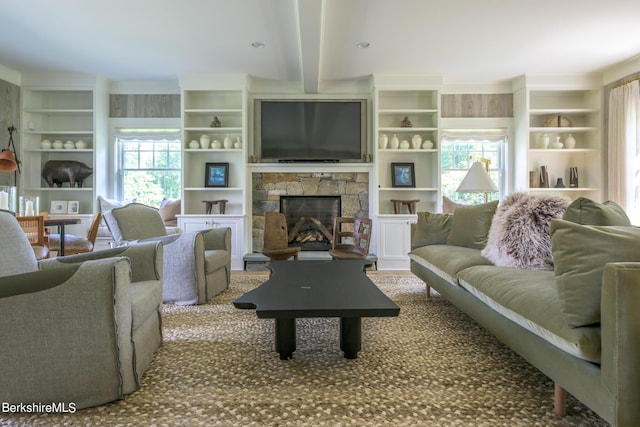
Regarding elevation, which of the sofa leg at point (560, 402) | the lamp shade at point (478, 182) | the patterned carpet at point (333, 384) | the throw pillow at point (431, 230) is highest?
the lamp shade at point (478, 182)

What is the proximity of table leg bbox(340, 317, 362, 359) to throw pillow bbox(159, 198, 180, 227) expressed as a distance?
3904mm

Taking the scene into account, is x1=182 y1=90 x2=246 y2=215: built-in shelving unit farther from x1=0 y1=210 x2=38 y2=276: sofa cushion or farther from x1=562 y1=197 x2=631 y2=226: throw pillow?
x1=562 y1=197 x2=631 y2=226: throw pillow

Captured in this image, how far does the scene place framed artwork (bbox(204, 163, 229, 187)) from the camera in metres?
5.29

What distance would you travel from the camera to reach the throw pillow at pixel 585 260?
1.19m

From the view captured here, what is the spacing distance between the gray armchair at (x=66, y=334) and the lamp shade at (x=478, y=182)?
331 cm

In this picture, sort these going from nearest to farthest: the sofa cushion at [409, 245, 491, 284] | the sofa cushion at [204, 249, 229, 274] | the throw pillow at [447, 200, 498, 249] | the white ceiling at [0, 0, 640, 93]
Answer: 1. the sofa cushion at [409, 245, 491, 284]
2. the throw pillow at [447, 200, 498, 249]
3. the sofa cushion at [204, 249, 229, 274]
4. the white ceiling at [0, 0, 640, 93]

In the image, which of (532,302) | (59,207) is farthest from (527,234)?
(59,207)

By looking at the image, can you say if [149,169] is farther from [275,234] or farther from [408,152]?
[408,152]

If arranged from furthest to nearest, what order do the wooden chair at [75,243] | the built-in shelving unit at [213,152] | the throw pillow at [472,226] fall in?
the built-in shelving unit at [213,152] < the wooden chair at [75,243] < the throw pillow at [472,226]

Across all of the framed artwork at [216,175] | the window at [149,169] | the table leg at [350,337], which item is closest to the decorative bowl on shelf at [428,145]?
the framed artwork at [216,175]

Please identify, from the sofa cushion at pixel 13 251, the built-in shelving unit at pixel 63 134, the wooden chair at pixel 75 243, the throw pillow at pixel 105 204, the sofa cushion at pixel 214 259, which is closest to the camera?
the sofa cushion at pixel 13 251

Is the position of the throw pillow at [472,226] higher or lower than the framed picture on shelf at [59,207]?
lower

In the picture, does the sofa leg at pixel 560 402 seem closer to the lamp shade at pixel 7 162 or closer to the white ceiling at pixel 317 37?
the white ceiling at pixel 317 37

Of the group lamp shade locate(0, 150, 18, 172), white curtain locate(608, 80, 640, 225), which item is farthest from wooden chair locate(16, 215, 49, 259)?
white curtain locate(608, 80, 640, 225)
